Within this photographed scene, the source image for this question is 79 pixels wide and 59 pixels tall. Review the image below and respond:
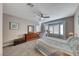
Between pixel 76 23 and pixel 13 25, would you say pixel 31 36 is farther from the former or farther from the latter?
pixel 76 23

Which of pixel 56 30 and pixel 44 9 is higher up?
pixel 44 9

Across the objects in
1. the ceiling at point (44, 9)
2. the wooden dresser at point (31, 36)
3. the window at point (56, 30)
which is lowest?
the wooden dresser at point (31, 36)

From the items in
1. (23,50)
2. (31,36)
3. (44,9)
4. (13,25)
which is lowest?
(23,50)

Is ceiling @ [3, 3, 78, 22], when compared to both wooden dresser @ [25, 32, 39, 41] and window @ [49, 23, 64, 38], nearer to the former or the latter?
window @ [49, 23, 64, 38]

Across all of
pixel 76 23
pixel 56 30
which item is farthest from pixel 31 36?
pixel 76 23

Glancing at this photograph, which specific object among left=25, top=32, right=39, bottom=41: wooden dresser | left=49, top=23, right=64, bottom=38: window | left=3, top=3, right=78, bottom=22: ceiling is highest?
left=3, top=3, right=78, bottom=22: ceiling

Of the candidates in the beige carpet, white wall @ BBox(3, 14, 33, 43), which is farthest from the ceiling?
the beige carpet

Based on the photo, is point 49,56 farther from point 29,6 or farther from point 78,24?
point 29,6

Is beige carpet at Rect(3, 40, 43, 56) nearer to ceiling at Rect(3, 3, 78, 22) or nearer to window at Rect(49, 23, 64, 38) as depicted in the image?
window at Rect(49, 23, 64, 38)

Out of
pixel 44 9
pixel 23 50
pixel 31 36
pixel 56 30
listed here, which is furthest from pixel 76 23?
pixel 23 50

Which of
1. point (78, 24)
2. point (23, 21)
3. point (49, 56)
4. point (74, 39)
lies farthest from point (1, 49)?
point (78, 24)

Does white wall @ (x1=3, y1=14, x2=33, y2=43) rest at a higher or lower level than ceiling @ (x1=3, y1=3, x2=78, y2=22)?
lower

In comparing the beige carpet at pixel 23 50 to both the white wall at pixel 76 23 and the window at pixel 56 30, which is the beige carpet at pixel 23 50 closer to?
the window at pixel 56 30

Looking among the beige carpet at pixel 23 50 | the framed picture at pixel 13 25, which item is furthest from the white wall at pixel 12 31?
the beige carpet at pixel 23 50
